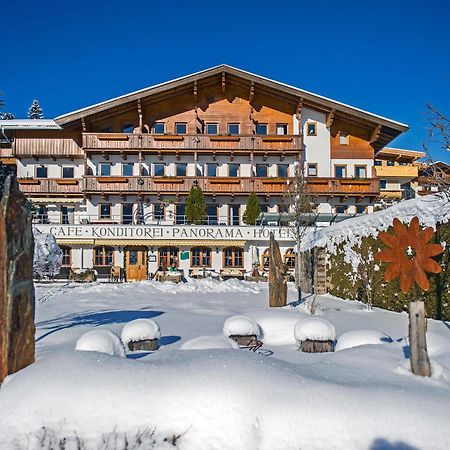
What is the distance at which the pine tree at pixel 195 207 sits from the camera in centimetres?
2909

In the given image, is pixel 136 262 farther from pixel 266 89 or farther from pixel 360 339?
pixel 360 339

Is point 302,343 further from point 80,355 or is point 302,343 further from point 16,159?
point 16,159

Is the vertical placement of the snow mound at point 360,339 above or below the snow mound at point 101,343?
below

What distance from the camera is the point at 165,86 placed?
3183 centimetres

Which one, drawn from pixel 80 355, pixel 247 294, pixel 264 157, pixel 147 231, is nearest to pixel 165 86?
pixel 264 157

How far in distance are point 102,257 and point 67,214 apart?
22.2 feet

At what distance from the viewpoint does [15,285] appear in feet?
17.3

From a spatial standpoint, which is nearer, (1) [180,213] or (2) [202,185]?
(2) [202,185]

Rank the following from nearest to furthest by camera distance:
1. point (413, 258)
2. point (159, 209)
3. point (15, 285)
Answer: point (15, 285) < point (413, 258) < point (159, 209)

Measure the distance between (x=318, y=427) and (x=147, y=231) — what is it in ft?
79.1

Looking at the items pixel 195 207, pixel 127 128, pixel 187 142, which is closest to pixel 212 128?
pixel 187 142

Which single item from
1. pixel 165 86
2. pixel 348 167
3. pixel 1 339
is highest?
pixel 165 86

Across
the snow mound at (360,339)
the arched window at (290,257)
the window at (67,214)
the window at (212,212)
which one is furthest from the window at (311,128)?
the snow mound at (360,339)

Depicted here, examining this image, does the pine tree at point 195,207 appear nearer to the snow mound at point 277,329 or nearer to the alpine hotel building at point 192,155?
the alpine hotel building at point 192,155
